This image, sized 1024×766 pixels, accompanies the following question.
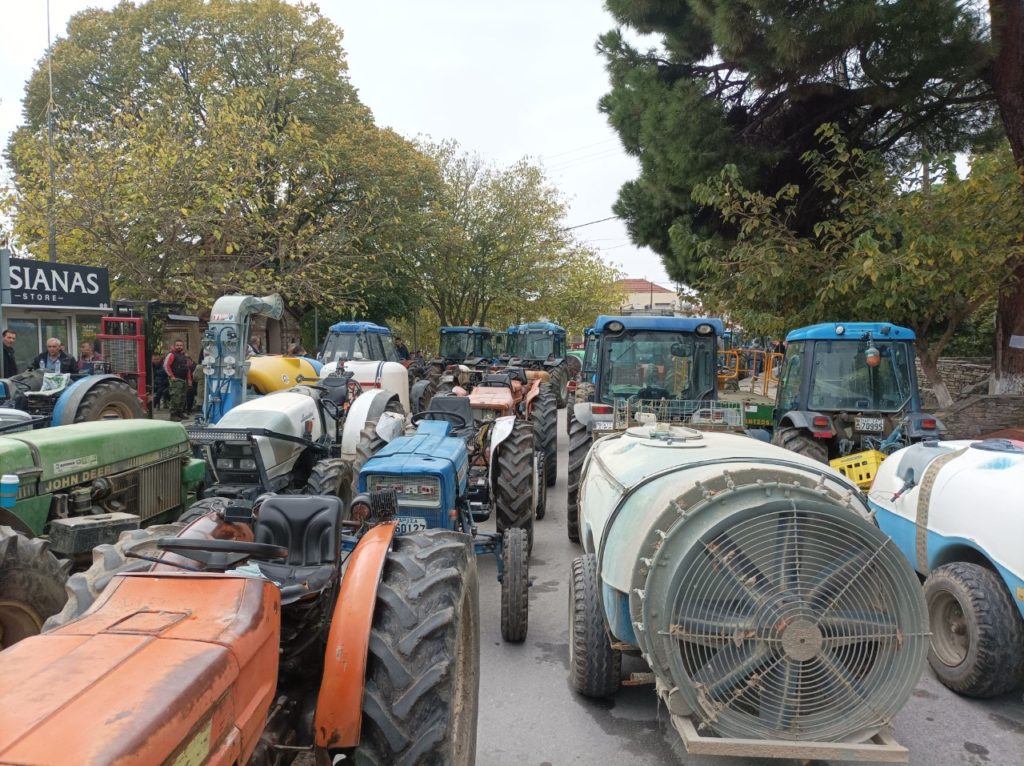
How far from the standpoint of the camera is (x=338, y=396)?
314 inches

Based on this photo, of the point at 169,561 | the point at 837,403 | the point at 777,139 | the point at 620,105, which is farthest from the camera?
the point at 620,105

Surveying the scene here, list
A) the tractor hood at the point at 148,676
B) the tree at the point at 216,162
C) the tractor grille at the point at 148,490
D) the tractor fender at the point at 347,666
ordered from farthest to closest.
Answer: the tree at the point at 216,162, the tractor grille at the point at 148,490, the tractor fender at the point at 347,666, the tractor hood at the point at 148,676

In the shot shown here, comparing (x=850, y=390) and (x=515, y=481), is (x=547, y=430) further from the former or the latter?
(x=850, y=390)

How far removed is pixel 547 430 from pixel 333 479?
372cm

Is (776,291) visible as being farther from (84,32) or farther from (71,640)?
(84,32)

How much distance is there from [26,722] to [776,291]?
9.91 m

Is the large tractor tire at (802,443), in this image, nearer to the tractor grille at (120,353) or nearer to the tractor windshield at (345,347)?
the tractor windshield at (345,347)

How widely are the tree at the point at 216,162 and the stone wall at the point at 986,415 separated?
11492 millimetres

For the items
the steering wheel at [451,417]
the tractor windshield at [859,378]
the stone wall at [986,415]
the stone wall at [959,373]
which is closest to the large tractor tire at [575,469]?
the steering wheel at [451,417]

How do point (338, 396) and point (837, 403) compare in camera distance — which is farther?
point (338, 396)

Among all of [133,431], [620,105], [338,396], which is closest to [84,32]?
[620,105]

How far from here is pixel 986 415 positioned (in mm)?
9680

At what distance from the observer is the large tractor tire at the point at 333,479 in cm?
579

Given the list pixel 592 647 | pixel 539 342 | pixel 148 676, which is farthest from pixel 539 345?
pixel 148 676
